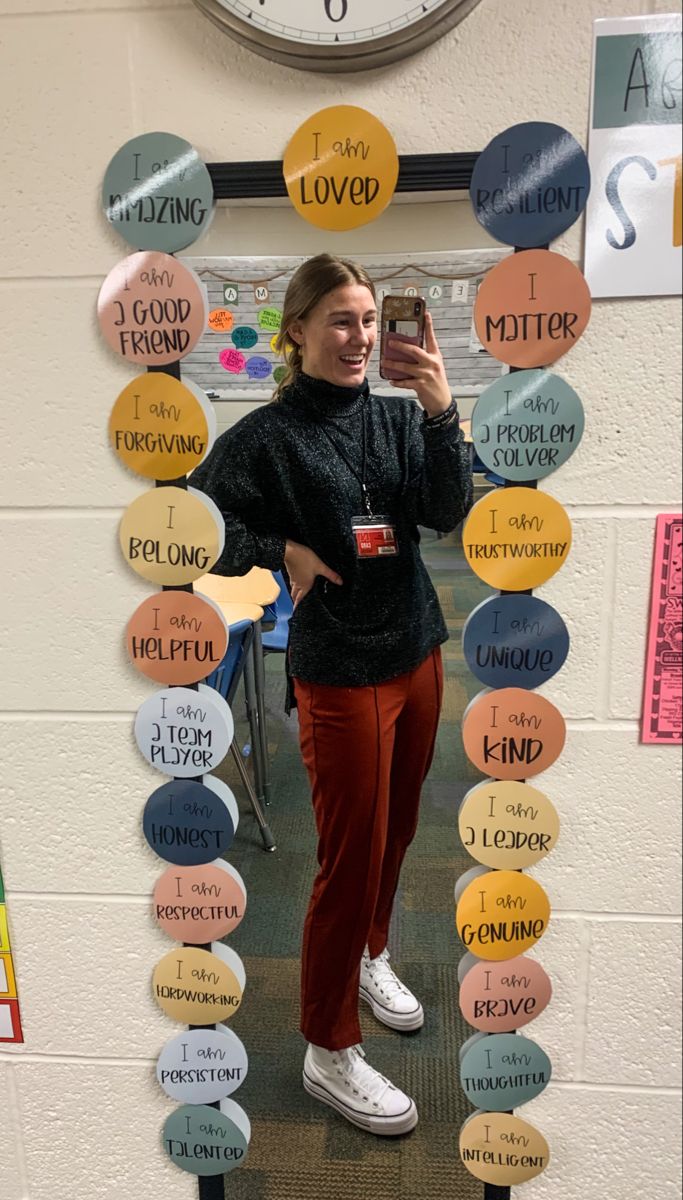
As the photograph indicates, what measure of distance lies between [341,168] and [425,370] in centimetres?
23

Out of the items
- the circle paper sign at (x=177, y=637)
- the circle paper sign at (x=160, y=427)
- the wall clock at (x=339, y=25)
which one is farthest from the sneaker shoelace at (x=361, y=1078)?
the wall clock at (x=339, y=25)

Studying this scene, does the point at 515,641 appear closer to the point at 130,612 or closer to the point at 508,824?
the point at 508,824

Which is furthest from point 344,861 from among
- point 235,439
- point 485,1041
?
point 235,439

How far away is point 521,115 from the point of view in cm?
84

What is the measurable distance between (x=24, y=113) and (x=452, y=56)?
48 cm

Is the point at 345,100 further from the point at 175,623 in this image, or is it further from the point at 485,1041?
the point at 485,1041

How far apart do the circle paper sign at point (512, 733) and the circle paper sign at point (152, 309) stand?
1.85ft

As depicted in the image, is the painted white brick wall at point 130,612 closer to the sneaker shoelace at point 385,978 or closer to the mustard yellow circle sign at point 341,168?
the mustard yellow circle sign at point 341,168

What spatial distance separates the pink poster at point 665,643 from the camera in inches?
36.5

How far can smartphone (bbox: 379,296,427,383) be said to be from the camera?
91 centimetres

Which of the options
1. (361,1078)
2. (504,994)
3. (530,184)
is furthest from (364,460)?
(361,1078)

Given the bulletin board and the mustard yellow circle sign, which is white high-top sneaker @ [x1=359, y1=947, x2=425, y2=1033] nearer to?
the bulletin board

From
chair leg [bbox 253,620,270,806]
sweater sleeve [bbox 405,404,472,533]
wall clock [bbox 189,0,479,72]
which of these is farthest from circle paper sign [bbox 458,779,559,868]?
chair leg [bbox 253,620,270,806]

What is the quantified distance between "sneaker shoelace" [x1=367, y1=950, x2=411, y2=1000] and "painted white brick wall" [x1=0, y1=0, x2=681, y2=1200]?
48 centimetres
